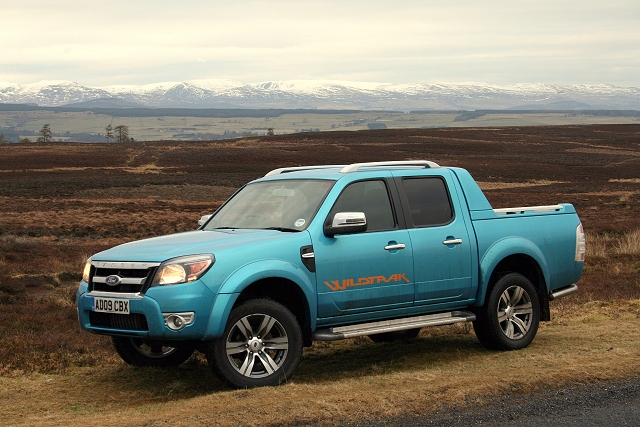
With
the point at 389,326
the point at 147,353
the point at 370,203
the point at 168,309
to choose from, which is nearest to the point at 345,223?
the point at 370,203

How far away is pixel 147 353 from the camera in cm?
817

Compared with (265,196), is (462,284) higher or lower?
lower

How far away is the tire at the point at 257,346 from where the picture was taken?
673 cm

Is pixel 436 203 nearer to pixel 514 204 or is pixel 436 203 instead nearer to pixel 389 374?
pixel 389 374

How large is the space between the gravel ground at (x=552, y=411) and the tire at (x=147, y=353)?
2883mm

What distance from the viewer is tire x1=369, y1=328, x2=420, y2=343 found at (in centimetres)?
961

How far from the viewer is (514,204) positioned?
4478cm

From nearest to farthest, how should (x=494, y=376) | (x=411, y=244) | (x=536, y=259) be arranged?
(x=494, y=376)
(x=411, y=244)
(x=536, y=259)

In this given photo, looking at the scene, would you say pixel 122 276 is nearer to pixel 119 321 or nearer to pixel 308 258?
pixel 119 321

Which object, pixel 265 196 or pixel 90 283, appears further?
pixel 265 196

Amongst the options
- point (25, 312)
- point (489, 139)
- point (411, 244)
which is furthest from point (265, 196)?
point (489, 139)

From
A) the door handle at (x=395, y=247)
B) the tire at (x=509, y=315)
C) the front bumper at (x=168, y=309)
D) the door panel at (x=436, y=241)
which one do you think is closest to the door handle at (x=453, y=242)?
the door panel at (x=436, y=241)

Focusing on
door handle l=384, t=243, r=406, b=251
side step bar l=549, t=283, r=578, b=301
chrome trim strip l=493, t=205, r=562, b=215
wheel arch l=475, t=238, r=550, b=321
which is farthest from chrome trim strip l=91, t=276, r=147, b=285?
side step bar l=549, t=283, r=578, b=301

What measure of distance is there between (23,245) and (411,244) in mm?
19461
